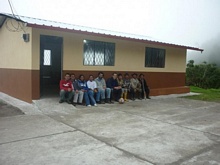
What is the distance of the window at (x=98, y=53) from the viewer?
30.0 feet

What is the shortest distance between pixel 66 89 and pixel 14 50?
9.66 ft

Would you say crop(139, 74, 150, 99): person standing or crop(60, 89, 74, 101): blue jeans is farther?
crop(139, 74, 150, 99): person standing

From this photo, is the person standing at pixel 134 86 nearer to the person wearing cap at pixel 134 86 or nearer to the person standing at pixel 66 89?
the person wearing cap at pixel 134 86

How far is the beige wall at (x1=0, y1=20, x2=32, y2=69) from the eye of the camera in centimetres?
790

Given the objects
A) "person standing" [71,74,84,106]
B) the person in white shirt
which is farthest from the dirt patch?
the person in white shirt

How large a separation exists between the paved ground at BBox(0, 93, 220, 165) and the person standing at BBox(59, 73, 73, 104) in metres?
0.69

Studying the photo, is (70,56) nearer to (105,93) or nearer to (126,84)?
(105,93)

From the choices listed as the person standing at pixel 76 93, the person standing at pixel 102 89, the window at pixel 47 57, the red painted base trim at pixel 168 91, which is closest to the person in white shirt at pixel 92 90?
the person standing at pixel 102 89

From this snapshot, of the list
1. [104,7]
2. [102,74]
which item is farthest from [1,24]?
[104,7]

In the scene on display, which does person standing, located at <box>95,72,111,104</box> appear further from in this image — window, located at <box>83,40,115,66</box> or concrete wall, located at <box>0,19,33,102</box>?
concrete wall, located at <box>0,19,33,102</box>

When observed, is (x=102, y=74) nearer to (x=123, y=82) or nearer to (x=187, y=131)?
(x=123, y=82)

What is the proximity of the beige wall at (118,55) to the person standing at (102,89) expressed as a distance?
0.65 metres

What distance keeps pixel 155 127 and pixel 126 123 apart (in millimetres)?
757

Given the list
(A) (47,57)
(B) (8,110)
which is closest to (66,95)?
(B) (8,110)
